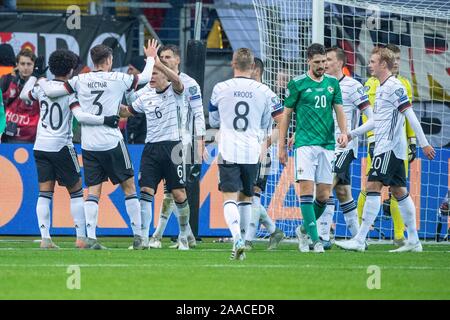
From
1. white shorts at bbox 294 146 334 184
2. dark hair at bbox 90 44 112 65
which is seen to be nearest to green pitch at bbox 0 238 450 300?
white shorts at bbox 294 146 334 184

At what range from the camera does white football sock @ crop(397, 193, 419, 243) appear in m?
14.2

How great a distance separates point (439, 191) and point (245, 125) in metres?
5.42

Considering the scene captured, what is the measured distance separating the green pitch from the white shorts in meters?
0.88

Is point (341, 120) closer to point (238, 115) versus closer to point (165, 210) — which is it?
point (238, 115)

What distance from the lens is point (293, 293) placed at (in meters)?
9.19

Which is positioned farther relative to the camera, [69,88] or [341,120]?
[69,88]

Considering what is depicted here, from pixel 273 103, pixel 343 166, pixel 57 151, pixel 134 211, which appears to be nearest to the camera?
pixel 273 103

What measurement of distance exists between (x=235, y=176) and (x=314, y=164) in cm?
126

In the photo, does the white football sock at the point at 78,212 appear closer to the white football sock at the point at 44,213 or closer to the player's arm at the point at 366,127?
the white football sock at the point at 44,213

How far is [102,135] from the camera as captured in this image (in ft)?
45.8

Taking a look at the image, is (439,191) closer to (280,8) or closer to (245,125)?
(280,8)

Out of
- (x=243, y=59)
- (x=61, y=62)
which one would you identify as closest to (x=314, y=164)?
(x=243, y=59)
